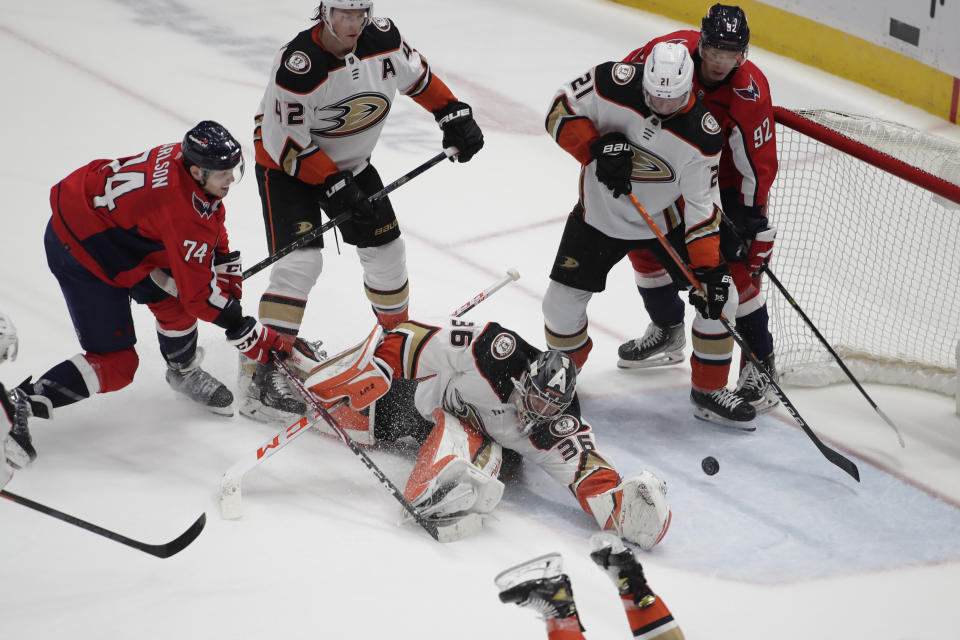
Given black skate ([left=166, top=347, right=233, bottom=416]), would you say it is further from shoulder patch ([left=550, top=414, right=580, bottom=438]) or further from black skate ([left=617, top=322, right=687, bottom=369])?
black skate ([left=617, top=322, right=687, bottom=369])

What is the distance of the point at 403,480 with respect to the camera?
3.11 metres

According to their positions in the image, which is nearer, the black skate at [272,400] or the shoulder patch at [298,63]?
the shoulder patch at [298,63]

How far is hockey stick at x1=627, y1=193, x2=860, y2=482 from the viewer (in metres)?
3.26

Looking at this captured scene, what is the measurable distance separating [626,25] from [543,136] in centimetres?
167

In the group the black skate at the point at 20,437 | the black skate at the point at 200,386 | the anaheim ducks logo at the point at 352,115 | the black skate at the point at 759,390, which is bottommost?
the black skate at the point at 759,390

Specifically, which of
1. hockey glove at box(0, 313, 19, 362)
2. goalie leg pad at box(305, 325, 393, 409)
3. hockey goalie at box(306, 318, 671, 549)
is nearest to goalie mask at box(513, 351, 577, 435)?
hockey goalie at box(306, 318, 671, 549)

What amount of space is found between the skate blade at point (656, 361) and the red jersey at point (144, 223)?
1609mm

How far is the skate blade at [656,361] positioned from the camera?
13.0 ft

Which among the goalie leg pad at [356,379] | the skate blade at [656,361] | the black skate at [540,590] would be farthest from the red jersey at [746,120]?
the black skate at [540,590]

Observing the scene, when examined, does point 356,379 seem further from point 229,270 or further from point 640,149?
point 640,149

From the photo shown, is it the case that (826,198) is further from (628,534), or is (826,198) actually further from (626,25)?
(626,25)

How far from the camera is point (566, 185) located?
5301 mm

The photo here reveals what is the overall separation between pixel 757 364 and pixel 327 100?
1.61m

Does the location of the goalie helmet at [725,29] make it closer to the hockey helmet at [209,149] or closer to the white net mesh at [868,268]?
the white net mesh at [868,268]
